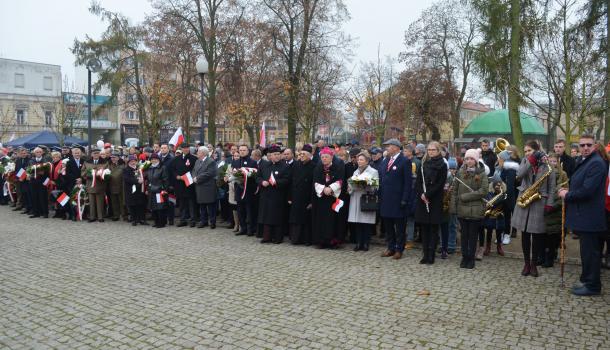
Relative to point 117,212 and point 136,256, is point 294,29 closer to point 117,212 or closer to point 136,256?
point 117,212

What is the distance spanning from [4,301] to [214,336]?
10.8ft

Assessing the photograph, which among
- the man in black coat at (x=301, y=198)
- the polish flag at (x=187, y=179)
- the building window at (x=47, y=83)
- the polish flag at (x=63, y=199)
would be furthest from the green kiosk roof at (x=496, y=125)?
the building window at (x=47, y=83)

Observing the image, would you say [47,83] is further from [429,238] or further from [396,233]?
[429,238]

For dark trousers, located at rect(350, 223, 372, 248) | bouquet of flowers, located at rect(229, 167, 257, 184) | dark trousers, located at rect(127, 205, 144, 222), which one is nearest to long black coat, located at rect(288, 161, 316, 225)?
dark trousers, located at rect(350, 223, 372, 248)

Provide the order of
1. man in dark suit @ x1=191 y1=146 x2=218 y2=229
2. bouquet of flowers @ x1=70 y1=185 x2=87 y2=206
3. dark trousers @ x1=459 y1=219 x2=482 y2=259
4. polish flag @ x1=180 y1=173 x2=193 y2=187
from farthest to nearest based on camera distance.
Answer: bouquet of flowers @ x1=70 y1=185 x2=87 y2=206
polish flag @ x1=180 y1=173 x2=193 y2=187
man in dark suit @ x1=191 y1=146 x2=218 y2=229
dark trousers @ x1=459 y1=219 x2=482 y2=259

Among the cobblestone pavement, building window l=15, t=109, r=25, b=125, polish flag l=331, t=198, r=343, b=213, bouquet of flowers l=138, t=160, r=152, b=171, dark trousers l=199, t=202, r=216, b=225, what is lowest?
the cobblestone pavement

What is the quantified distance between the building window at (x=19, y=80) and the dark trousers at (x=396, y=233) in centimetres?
6868

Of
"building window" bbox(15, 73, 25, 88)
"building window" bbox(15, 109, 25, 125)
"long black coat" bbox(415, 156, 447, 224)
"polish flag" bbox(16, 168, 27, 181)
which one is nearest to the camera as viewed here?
"long black coat" bbox(415, 156, 447, 224)

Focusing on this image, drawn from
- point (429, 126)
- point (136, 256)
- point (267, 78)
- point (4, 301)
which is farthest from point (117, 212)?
point (429, 126)

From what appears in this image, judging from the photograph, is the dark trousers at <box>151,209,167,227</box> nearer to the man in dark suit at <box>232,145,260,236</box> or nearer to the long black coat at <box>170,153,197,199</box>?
the long black coat at <box>170,153,197,199</box>

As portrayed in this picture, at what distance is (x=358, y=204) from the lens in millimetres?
9734

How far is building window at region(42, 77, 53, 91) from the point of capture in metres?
66.8

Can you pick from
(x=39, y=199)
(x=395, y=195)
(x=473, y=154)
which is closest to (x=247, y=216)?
(x=395, y=195)

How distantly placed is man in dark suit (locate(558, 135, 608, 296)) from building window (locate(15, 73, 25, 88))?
71750 mm
